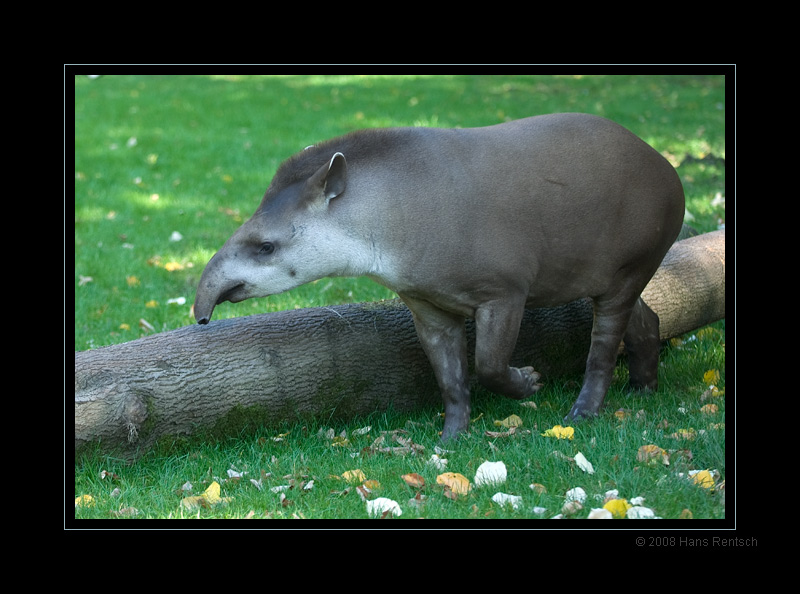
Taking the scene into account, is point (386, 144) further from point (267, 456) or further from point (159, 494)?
point (159, 494)

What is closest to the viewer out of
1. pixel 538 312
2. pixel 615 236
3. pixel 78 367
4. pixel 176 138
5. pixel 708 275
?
pixel 78 367

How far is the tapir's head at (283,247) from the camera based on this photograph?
4613 mm

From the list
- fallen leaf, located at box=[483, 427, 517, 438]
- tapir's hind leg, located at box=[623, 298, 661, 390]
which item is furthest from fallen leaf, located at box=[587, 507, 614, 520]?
tapir's hind leg, located at box=[623, 298, 661, 390]

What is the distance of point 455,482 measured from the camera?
4371 millimetres

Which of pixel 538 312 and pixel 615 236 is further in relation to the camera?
pixel 538 312

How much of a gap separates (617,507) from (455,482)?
80 cm

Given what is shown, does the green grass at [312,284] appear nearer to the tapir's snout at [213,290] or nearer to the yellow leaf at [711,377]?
the yellow leaf at [711,377]

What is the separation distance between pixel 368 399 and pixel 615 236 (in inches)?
68.2

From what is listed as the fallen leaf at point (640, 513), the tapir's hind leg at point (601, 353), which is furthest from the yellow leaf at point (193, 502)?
the tapir's hind leg at point (601, 353)

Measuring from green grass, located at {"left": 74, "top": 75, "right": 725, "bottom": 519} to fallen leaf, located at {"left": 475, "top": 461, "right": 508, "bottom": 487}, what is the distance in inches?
3.2

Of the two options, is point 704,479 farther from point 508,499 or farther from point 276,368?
point 276,368

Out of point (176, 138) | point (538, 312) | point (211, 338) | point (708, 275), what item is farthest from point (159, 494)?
point (176, 138)

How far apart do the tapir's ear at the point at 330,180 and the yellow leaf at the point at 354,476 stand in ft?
4.56

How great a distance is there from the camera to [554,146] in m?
4.98
